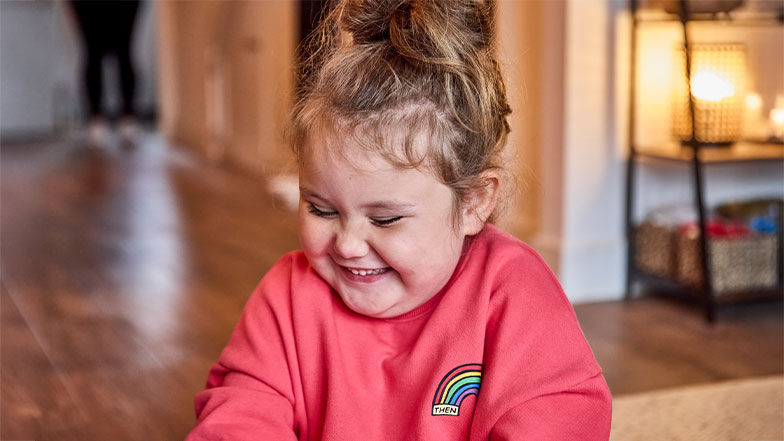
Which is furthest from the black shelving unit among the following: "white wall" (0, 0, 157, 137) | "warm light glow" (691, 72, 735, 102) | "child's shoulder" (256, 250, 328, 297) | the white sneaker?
"white wall" (0, 0, 157, 137)

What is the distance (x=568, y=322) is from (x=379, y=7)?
37cm

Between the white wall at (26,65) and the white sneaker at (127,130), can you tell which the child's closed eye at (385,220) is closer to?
the white sneaker at (127,130)

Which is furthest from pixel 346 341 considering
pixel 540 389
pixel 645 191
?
pixel 645 191

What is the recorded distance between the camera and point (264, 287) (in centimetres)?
103

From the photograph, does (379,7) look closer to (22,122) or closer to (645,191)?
(645,191)

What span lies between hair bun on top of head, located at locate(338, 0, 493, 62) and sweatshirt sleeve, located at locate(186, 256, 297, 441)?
284 mm

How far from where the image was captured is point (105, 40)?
5.27 metres

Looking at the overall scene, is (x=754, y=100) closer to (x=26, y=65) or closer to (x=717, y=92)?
(x=717, y=92)

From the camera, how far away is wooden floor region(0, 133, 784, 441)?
1496 millimetres

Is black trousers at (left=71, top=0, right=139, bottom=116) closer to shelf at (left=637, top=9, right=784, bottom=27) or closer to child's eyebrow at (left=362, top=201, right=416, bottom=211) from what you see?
shelf at (left=637, top=9, right=784, bottom=27)

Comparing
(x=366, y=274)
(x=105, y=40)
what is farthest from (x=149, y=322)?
(x=105, y=40)

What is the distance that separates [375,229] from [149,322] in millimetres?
1176

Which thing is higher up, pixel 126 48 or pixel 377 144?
pixel 126 48

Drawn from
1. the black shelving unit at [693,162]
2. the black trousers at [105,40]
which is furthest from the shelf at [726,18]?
the black trousers at [105,40]
